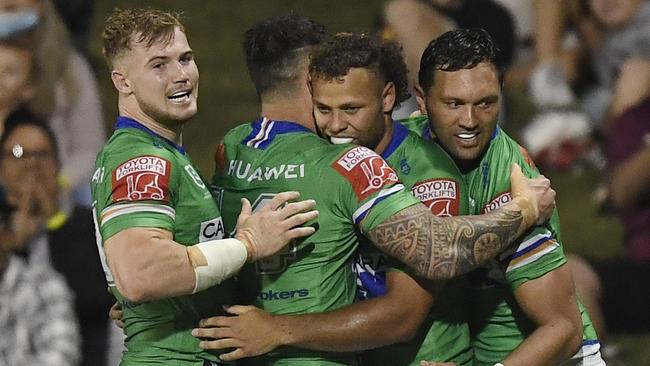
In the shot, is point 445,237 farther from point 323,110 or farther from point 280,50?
point 280,50

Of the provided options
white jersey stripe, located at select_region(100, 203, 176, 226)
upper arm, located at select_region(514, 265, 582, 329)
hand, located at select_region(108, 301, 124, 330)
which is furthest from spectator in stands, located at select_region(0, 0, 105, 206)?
upper arm, located at select_region(514, 265, 582, 329)

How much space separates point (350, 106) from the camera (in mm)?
4844

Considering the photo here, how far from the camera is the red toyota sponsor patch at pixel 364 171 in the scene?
4.70 meters

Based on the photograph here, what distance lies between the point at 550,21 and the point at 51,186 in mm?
A: 3913

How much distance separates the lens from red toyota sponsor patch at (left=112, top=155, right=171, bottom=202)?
4.58m

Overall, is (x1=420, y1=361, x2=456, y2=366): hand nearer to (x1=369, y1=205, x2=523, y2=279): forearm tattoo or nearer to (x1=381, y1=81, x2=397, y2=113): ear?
(x1=369, y1=205, x2=523, y2=279): forearm tattoo

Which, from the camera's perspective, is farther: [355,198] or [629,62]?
[629,62]

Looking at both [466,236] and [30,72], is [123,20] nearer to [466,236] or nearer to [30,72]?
[466,236]

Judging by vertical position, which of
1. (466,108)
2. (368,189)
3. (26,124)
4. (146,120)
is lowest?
(368,189)

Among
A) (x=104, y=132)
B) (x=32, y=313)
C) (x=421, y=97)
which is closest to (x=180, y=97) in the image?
(x=421, y=97)

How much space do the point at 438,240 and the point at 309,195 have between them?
493 mm

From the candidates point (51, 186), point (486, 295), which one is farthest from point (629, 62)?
point (486, 295)

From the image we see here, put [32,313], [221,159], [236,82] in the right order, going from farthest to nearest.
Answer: [236,82], [32,313], [221,159]

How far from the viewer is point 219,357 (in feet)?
16.0
